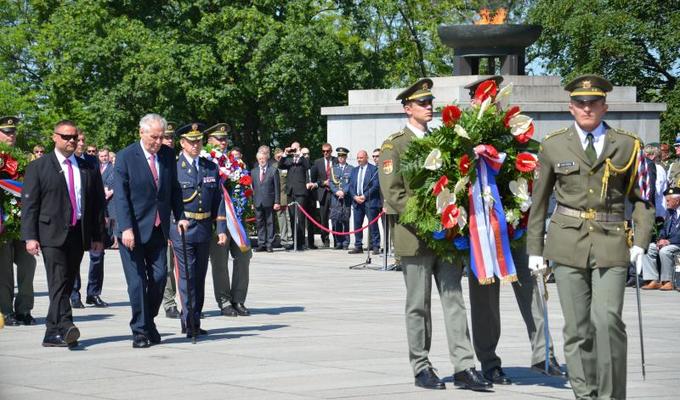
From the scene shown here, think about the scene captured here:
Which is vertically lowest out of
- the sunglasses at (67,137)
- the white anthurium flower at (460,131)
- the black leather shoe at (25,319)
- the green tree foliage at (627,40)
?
the black leather shoe at (25,319)

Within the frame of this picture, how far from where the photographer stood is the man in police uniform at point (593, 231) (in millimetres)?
8758

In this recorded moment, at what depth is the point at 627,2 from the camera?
4281 centimetres

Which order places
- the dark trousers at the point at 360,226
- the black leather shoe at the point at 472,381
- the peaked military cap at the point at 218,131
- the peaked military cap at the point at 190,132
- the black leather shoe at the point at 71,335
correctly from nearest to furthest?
the black leather shoe at the point at 472,381 → the black leather shoe at the point at 71,335 → the peaked military cap at the point at 190,132 → the peaked military cap at the point at 218,131 → the dark trousers at the point at 360,226

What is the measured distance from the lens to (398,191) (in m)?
10.3

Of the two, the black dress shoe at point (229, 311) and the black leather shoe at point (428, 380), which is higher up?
the black dress shoe at point (229, 311)

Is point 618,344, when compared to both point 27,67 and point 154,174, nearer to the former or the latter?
point 154,174

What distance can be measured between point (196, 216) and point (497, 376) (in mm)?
4664

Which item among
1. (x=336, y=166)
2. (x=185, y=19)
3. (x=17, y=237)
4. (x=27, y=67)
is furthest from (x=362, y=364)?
(x=27, y=67)

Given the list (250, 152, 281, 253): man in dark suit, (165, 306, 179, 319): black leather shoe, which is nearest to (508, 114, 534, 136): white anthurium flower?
(165, 306, 179, 319): black leather shoe

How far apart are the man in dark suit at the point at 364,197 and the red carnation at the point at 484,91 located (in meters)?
14.6

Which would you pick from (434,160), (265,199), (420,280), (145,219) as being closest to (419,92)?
(434,160)

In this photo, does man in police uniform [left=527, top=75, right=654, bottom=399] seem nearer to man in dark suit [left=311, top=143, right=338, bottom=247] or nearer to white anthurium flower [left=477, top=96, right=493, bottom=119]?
white anthurium flower [left=477, top=96, right=493, bottom=119]

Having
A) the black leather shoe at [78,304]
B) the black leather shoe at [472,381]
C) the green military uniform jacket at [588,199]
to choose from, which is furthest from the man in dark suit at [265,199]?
the green military uniform jacket at [588,199]

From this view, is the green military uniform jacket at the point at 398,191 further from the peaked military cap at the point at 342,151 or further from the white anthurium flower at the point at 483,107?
the peaked military cap at the point at 342,151
